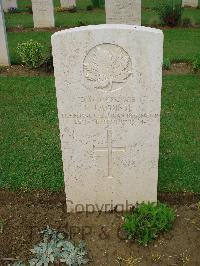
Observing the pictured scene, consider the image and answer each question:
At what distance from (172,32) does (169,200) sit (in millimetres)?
9128

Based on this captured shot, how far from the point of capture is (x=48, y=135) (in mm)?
6609

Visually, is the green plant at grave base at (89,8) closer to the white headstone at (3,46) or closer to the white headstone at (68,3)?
the white headstone at (68,3)

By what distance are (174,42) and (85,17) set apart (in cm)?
469

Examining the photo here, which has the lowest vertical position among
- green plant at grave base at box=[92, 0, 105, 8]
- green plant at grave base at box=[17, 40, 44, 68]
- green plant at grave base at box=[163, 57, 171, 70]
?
green plant at grave base at box=[163, 57, 171, 70]

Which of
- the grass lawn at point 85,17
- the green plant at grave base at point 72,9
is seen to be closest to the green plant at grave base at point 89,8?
the grass lawn at point 85,17

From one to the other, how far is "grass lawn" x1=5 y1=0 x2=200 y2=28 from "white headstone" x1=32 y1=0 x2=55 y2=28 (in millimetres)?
421

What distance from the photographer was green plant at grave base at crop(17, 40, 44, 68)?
376 inches

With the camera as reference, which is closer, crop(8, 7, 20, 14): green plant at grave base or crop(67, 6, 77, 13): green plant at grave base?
crop(67, 6, 77, 13): green plant at grave base

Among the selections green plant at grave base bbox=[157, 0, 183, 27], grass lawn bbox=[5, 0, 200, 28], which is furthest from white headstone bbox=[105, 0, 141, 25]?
grass lawn bbox=[5, 0, 200, 28]

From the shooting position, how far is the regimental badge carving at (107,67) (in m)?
3.76

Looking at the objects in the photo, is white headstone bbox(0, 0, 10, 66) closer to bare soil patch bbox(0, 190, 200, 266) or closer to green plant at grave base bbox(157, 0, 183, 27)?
bare soil patch bbox(0, 190, 200, 266)

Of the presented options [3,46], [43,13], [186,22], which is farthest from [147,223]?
[43,13]

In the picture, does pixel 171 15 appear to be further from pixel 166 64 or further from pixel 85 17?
pixel 166 64

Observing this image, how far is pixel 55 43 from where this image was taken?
377 centimetres
